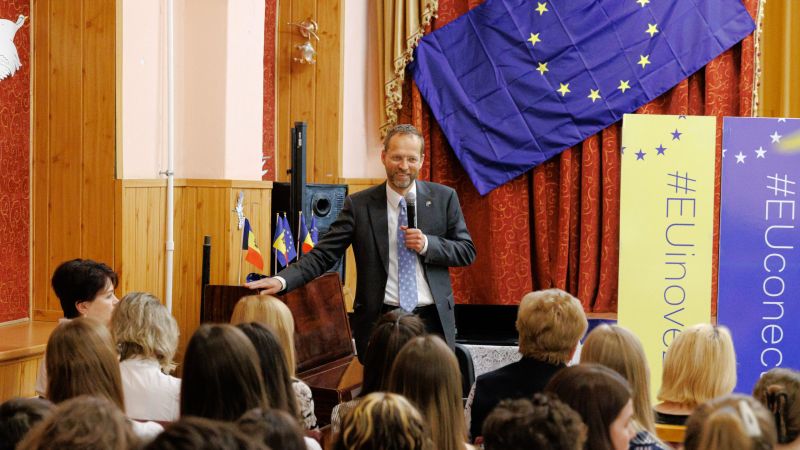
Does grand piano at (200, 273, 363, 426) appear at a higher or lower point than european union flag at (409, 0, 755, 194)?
lower

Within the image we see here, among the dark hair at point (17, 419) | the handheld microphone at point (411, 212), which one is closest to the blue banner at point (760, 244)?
the handheld microphone at point (411, 212)

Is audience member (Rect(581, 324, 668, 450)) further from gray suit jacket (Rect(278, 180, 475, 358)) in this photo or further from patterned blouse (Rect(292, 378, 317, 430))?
gray suit jacket (Rect(278, 180, 475, 358))

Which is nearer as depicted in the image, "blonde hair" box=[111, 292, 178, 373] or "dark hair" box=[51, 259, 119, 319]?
"blonde hair" box=[111, 292, 178, 373]

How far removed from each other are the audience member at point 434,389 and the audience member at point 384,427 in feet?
1.08

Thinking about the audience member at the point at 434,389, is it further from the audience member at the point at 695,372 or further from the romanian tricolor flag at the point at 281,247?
the romanian tricolor flag at the point at 281,247

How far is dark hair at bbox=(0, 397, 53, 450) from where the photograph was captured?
1.75 meters

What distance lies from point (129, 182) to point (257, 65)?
1.18 meters

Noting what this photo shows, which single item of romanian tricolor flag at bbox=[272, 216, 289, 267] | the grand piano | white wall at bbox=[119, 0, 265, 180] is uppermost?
white wall at bbox=[119, 0, 265, 180]

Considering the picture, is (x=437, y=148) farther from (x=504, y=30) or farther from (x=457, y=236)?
(x=457, y=236)

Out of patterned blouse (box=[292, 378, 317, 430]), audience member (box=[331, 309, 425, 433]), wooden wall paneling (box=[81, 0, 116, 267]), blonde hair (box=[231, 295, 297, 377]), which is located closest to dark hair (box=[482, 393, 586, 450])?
audience member (box=[331, 309, 425, 433])

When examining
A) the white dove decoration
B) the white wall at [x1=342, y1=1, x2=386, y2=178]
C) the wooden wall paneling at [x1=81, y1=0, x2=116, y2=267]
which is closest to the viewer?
the white dove decoration

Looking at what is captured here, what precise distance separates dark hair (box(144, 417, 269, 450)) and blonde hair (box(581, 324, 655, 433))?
1.22 meters

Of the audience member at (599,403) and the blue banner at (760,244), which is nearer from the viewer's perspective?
the audience member at (599,403)

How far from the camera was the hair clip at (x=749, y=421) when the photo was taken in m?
1.57
